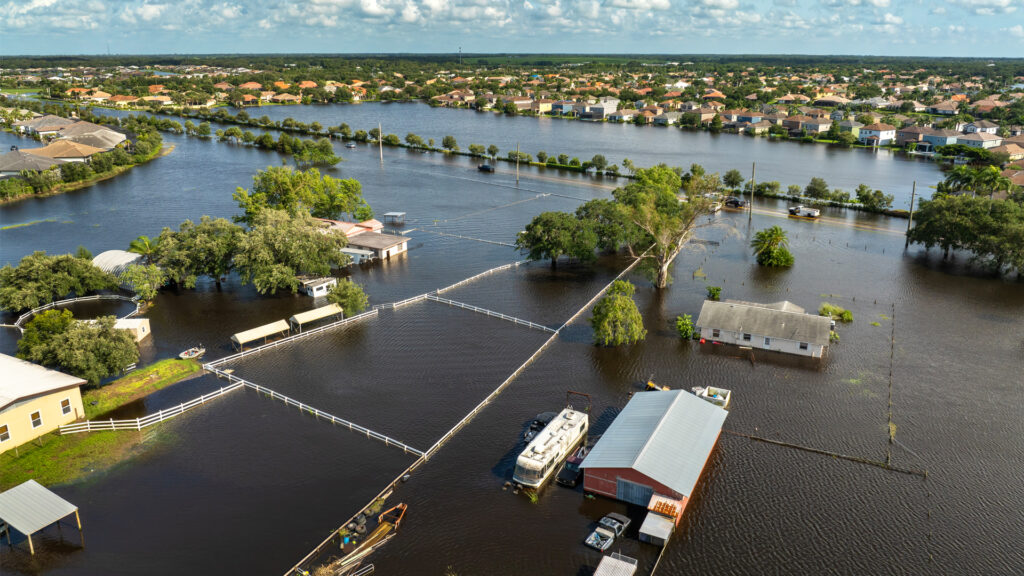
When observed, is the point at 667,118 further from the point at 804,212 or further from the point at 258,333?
the point at 258,333

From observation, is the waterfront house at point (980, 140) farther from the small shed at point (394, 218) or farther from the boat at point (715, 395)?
the boat at point (715, 395)

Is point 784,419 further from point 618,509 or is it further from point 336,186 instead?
point 336,186

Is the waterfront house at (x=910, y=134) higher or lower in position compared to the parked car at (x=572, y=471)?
higher

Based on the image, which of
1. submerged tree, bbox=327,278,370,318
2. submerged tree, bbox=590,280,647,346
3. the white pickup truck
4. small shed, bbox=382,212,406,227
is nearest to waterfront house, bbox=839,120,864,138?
the white pickup truck

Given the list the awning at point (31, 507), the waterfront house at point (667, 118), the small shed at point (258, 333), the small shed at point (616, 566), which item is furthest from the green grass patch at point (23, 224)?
the waterfront house at point (667, 118)

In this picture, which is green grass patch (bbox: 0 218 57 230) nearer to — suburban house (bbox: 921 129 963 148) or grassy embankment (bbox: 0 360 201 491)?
grassy embankment (bbox: 0 360 201 491)

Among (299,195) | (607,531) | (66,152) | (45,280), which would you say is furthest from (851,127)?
(66,152)

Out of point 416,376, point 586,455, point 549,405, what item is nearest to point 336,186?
point 416,376
